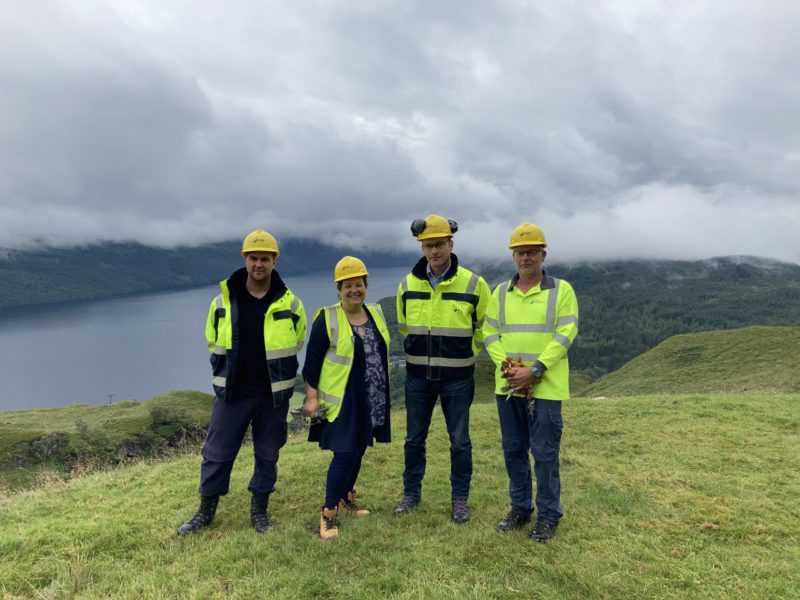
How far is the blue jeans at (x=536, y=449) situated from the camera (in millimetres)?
5180

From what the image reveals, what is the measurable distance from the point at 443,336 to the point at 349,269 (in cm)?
143

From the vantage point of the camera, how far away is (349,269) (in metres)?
5.33

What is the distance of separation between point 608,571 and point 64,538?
608cm

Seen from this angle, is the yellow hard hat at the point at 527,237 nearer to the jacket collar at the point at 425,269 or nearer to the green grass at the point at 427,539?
the jacket collar at the point at 425,269

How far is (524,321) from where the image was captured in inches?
208

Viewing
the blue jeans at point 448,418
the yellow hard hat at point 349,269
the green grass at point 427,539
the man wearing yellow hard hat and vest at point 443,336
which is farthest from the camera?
the blue jeans at point 448,418

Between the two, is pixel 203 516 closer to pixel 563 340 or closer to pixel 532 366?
pixel 532 366

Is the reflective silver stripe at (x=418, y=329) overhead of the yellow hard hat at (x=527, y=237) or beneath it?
beneath

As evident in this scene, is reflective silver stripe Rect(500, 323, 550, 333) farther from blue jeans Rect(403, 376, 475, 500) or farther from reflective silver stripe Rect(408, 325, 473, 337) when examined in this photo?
blue jeans Rect(403, 376, 475, 500)

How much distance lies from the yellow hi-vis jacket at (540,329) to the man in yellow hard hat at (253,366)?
245 centimetres

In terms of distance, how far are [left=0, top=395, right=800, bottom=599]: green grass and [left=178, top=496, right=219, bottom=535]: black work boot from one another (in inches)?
7.2

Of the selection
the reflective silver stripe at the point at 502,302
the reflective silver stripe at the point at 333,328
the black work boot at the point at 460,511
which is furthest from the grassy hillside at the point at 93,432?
the reflective silver stripe at the point at 502,302

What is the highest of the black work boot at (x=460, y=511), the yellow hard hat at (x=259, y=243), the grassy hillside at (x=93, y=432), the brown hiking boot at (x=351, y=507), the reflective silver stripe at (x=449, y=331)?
the yellow hard hat at (x=259, y=243)

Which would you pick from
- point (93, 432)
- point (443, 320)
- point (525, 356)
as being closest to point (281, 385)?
point (443, 320)
